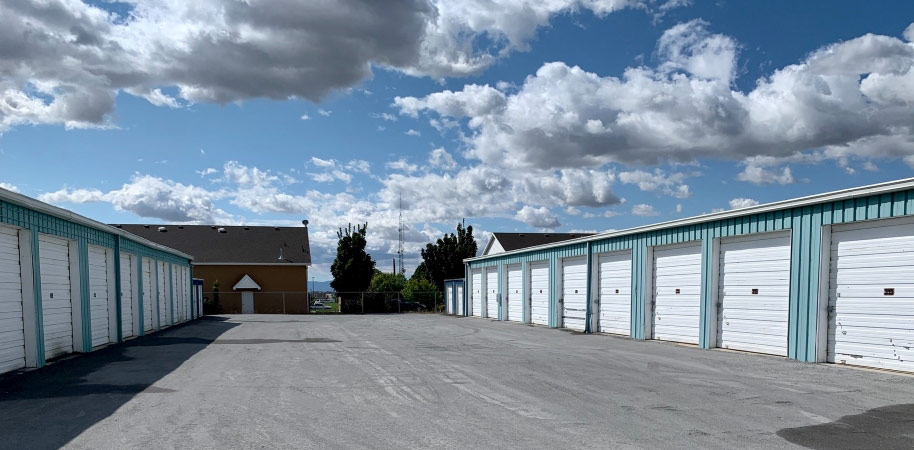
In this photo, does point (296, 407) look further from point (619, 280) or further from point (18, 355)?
point (619, 280)

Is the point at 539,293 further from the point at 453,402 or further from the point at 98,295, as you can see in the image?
the point at 453,402

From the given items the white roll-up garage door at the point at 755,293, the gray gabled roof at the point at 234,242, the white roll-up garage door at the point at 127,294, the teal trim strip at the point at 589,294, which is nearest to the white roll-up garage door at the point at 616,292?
the teal trim strip at the point at 589,294

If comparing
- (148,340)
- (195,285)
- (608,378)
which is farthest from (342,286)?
(608,378)

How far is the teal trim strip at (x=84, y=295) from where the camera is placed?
15.9m

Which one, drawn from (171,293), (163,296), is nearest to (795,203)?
(163,296)

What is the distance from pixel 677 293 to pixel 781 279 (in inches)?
159

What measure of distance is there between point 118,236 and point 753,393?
18751 millimetres

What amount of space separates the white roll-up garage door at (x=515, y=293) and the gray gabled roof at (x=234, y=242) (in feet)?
74.4

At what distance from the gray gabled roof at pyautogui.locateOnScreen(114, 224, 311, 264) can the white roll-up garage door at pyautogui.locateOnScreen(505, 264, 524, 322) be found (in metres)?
22.7

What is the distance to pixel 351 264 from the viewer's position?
159 feet

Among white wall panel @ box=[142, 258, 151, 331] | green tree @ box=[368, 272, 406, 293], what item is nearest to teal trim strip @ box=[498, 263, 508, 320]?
white wall panel @ box=[142, 258, 151, 331]

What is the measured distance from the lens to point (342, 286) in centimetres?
4875

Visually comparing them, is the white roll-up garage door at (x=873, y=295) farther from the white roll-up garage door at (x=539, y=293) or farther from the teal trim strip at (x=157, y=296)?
the teal trim strip at (x=157, y=296)

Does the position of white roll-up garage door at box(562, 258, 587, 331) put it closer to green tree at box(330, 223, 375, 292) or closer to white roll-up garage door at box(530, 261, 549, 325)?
white roll-up garage door at box(530, 261, 549, 325)
